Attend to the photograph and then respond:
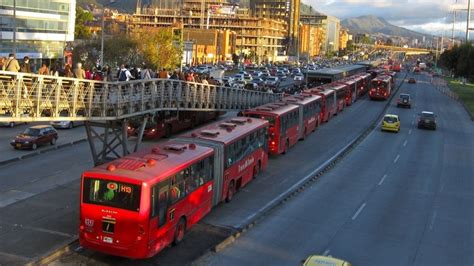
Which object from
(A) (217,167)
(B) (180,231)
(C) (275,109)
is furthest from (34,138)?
(B) (180,231)

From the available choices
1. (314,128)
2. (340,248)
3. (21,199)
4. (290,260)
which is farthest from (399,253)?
(314,128)

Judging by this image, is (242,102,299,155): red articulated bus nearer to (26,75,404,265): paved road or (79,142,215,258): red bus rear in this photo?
(26,75,404,265): paved road

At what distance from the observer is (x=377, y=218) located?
69.1 ft

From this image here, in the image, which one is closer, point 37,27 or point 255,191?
point 255,191

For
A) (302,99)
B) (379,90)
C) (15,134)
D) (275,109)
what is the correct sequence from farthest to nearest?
(379,90) < (302,99) < (15,134) < (275,109)

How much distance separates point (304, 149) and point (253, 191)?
12027 millimetres

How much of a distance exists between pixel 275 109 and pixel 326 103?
16.2 metres

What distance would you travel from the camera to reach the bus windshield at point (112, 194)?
14.7 m

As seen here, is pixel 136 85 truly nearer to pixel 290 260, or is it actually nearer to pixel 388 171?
pixel 290 260

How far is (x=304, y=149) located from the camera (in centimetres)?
3597

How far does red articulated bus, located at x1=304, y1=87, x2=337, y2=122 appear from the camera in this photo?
47569 millimetres

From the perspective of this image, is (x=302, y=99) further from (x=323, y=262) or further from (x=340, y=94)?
(x=323, y=262)

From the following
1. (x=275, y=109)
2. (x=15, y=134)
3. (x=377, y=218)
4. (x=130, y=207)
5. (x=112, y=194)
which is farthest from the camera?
(x=15, y=134)

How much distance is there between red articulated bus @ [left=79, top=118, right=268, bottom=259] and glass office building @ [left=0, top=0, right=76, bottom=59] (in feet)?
215
